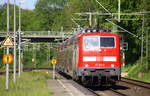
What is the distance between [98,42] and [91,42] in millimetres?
424

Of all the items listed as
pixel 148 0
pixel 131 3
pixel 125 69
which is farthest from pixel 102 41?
pixel 131 3

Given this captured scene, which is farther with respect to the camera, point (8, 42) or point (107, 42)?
point (107, 42)

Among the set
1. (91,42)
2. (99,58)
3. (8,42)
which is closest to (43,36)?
(91,42)

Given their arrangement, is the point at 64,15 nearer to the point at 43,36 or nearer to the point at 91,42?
the point at 43,36

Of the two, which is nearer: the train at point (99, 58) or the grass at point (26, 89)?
the grass at point (26, 89)

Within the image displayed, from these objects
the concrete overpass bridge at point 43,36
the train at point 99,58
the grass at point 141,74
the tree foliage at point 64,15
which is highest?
the tree foliage at point 64,15

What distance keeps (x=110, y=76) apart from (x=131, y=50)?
38.5m

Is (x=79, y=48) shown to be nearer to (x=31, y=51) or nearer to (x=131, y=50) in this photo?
(x=131, y=50)

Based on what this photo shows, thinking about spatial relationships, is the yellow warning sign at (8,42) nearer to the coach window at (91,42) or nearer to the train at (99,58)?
the train at (99,58)

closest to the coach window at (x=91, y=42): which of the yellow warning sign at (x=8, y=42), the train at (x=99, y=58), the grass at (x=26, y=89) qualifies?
the train at (x=99, y=58)

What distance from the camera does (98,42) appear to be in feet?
98.1

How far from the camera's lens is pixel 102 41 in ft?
98.1

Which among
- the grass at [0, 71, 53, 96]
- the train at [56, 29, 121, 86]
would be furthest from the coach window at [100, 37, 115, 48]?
the grass at [0, 71, 53, 96]

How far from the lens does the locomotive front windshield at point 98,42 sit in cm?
2977
